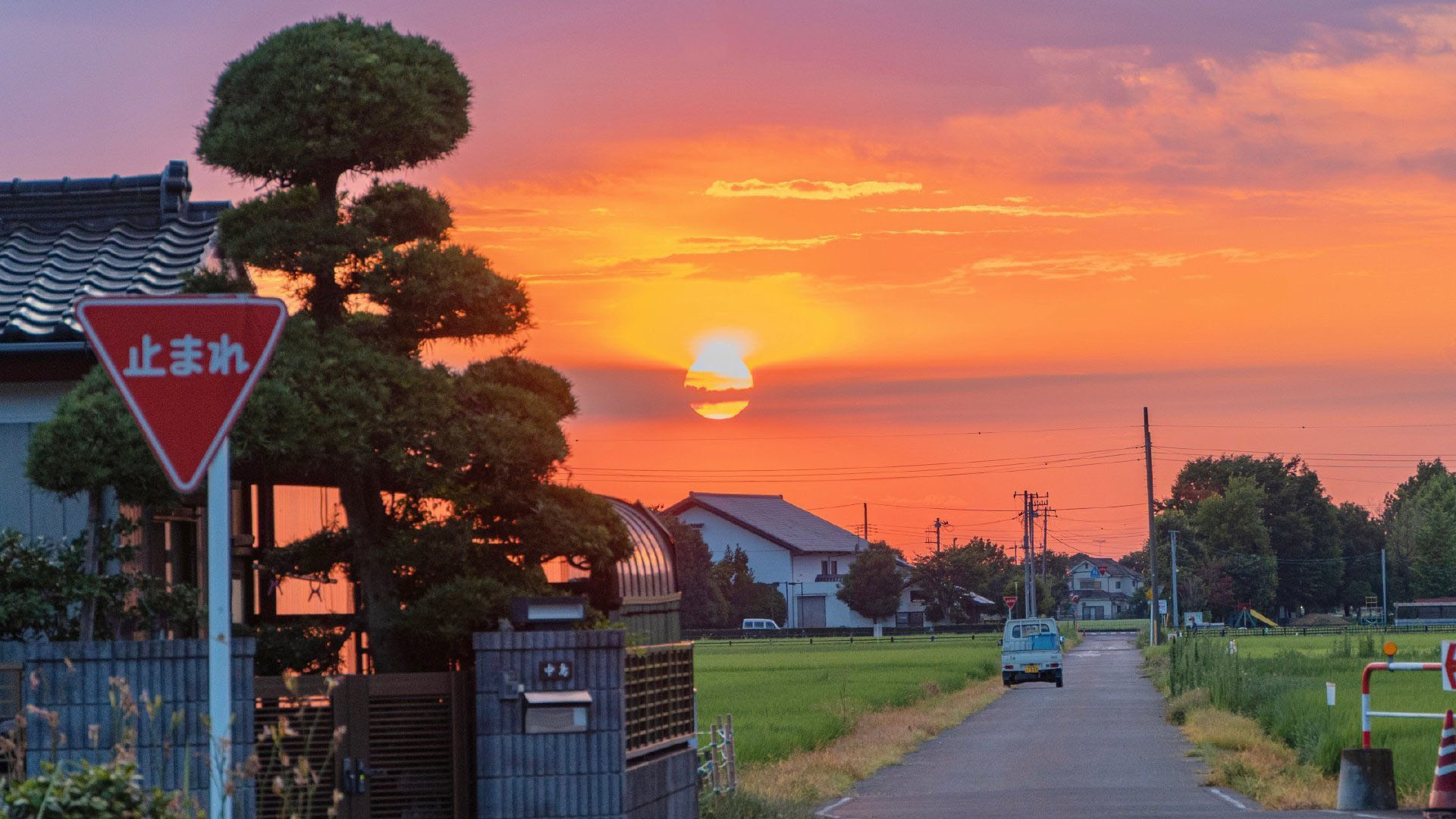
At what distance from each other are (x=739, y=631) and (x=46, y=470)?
264 feet

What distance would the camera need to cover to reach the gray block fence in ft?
31.3

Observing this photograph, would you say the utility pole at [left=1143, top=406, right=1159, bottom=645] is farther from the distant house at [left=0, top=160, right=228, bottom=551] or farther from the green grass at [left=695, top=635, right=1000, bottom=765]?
the distant house at [left=0, top=160, right=228, bottom=551]

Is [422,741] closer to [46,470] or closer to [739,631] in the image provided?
[46,470]

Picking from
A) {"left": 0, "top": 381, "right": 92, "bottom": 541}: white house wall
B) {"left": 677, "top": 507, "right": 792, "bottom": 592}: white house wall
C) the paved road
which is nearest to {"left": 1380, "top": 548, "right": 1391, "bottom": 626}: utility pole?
{"left": 677, "top": 507, "right": 792, "bottom": 592}: white house wall

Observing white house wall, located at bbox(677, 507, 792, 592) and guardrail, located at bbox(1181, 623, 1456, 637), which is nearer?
guardrail, located at bbox(1181, 623, 1456, 637)

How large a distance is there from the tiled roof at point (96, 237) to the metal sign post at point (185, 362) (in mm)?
6255

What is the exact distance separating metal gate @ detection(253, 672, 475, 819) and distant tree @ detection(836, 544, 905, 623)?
3338 inches

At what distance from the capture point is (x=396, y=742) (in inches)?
433

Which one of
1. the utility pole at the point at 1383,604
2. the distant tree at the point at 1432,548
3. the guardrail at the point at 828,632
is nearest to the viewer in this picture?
the guardrail at the point at 828,632

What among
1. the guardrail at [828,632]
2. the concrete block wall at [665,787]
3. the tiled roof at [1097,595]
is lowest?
the tiled roof at [1097,595]

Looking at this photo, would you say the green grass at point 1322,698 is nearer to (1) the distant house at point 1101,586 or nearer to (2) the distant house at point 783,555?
(2) the distant house at point 783,555

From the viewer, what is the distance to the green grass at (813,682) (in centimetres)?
2758

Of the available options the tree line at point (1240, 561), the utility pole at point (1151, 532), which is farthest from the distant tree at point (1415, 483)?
the utility pole at point (1151, 532)

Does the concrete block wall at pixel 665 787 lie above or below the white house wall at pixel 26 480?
below
